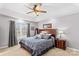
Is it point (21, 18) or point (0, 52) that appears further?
point (21, 18)

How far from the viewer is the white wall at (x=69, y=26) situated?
1.62 metres

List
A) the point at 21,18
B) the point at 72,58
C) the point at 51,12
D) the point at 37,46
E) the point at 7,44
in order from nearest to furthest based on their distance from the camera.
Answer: the point at 72,58
the point at 7,44
the point at 21,18
the point at 51,12
the point at 37,46

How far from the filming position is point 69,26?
1.69 metres

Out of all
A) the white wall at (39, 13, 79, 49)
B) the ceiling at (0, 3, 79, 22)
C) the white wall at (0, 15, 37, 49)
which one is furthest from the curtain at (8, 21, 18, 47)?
the white wall at (39, 13, 79, 49)

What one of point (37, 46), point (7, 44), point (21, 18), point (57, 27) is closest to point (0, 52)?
point (7, 44)

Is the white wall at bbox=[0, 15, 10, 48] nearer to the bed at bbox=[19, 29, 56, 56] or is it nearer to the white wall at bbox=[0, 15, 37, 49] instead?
the white wall at bbox=[0, 15, 37, 49]

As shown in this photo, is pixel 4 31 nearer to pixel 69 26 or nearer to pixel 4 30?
pixel 4 30

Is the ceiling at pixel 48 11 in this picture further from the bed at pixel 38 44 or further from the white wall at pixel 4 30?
the bed at pixel 38 44

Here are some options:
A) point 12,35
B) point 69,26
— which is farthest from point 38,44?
point 69,26

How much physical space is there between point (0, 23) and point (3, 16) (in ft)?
0.45

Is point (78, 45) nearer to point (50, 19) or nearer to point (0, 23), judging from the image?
point (50, 19)

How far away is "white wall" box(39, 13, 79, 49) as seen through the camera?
162cm

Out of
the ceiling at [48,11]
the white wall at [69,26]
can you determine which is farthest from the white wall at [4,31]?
the white wall at [69,26]

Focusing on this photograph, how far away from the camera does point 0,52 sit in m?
1.32
